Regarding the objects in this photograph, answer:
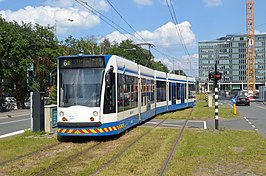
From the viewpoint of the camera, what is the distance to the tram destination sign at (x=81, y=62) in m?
13.3

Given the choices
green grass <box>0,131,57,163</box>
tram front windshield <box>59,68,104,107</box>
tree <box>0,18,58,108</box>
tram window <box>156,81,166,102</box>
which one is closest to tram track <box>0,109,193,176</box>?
green grass <box>0,131,57,163</box>

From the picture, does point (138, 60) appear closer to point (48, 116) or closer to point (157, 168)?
point (48, 116)

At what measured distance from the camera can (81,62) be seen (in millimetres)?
13500

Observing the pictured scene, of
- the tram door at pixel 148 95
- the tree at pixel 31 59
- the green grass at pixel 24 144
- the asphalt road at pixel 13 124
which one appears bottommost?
the asphalt road at pixel 13 124

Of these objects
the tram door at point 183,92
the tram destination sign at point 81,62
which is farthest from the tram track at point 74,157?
the tram door at point 183,92

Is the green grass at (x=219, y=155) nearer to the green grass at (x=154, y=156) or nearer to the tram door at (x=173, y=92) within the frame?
the green grass at (x=154, y=156)

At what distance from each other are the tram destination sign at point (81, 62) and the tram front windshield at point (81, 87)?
5.8 inches

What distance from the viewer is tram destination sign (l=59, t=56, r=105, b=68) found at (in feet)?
43.8

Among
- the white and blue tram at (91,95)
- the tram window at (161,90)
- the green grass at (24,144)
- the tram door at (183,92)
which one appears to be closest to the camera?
the green grass at (24,144)

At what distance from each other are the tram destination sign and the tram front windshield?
0.15 meters

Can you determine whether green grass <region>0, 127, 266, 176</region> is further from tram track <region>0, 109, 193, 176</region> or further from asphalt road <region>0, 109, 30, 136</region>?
asphalt road <region>0, 109, 30, 136</region>

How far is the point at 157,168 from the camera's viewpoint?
8.83 meters

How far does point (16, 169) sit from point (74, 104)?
14.5ft

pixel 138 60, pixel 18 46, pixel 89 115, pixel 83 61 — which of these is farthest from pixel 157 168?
pixel 138 60
